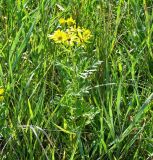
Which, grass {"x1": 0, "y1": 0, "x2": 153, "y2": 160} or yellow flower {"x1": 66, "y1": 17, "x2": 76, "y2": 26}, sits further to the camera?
yellow flower {"x1": 66, "y1": 17, "x2": 76, "y2": 26}

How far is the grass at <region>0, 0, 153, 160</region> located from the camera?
6.61 feet

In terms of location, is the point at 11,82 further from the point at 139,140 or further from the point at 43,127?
→ the point at 139,140

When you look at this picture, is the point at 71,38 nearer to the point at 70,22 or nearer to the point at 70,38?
the point at 70,38

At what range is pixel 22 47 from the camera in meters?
2.26

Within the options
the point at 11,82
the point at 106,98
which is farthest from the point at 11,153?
the point at 106,98

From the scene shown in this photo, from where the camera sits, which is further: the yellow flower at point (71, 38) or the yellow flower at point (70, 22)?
the yellow flower at point (70, 22)

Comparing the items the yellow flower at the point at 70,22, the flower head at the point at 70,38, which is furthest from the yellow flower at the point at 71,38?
the yellow flower at the point at 70,22

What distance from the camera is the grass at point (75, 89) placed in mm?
2016

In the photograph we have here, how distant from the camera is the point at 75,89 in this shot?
202 centimetres

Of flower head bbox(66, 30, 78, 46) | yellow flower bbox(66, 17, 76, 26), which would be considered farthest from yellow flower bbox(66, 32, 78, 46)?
yellow flower bbox(66, 17, 76, 26)

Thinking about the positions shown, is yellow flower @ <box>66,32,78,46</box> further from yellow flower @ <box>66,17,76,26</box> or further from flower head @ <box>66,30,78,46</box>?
yellow flower @ <box>66,17,76,26</box>

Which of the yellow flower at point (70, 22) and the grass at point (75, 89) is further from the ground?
the yellow flower at point (70, 22)

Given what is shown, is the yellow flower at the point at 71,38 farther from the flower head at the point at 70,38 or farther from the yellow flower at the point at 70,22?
the yellow flower at the point at 70,22

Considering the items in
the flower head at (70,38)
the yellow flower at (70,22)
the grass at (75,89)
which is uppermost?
the yellow flower at (70,22)
